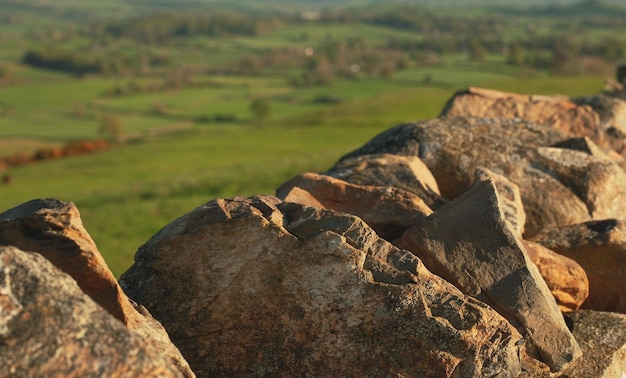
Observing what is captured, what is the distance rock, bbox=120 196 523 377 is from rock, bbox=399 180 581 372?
2.36 feet

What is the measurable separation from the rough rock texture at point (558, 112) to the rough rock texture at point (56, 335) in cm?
1175

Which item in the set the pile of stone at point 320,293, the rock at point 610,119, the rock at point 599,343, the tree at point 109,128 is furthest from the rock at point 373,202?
the tree at point 109,128

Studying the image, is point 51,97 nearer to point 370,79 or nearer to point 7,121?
point 7,121

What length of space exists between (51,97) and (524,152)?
549 ft

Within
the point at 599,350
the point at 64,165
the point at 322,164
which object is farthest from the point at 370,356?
the point at 64,165

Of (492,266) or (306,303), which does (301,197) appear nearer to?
(492,266)

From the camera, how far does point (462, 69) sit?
586 ft

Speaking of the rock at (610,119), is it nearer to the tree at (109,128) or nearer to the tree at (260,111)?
the tree at (109,128)

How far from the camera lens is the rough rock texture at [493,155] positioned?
12.6 metres

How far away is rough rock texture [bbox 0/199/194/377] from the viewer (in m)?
7.14

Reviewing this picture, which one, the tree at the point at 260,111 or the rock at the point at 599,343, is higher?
the rock at the point at 599,343

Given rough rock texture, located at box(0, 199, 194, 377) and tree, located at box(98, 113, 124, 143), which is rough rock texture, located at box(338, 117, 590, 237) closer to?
rough rock texture, located at box(0, 199, 194, 377)

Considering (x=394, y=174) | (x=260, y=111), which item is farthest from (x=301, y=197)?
(x=260, y=111)

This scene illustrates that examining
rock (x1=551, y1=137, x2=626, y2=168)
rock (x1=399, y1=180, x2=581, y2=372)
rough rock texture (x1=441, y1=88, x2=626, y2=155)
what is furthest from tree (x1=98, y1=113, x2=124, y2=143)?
rock (x1=399, y1=180, x2=581, y2=372)
